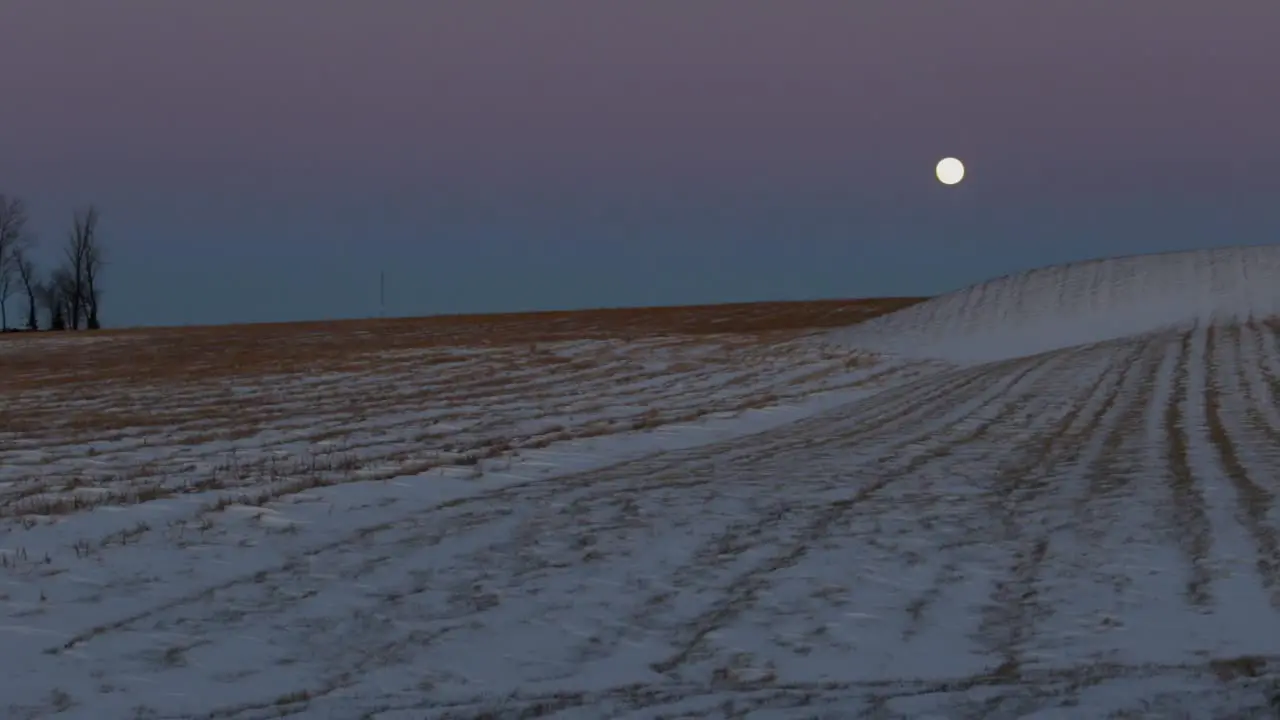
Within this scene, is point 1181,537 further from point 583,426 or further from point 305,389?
point 305,389

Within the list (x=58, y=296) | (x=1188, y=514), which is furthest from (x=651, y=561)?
(x=58, y=296)

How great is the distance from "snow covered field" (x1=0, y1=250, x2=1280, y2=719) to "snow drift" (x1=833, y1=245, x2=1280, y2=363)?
1919cm

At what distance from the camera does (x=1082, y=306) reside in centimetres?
4862

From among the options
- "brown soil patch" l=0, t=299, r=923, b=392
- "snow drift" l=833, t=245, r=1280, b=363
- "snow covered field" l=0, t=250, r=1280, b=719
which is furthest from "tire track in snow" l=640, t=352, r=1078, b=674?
"brown soil patch" l=0, t=299, r=923, b=392

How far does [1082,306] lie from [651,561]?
41.9 meters

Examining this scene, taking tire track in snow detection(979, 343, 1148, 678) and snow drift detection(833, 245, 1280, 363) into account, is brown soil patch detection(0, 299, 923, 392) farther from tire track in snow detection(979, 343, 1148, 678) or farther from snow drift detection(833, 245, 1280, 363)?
tire track in snow detection(979, 343, 1148, 678)

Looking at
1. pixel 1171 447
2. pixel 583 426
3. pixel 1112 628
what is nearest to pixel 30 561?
pixel 1112 628

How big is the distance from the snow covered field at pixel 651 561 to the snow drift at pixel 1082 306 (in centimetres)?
1919

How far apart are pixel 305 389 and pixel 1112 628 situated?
25.3m

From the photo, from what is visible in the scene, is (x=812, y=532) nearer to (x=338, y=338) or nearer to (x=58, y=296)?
(x=338, y=338)

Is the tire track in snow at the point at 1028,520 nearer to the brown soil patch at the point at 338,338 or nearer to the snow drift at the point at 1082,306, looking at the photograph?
the snow drift at the point at 1082,306

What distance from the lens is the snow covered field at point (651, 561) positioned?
739 centimetres

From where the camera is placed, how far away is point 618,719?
669 cm

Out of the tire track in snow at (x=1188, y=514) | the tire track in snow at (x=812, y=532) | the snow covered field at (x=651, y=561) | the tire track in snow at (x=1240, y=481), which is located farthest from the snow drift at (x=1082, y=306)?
the tire track in snow at (x=1188, y=514)
